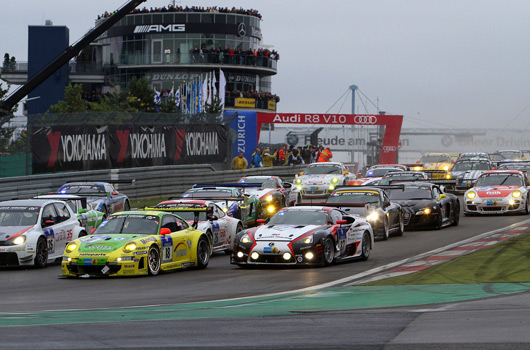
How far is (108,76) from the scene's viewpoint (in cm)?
8744

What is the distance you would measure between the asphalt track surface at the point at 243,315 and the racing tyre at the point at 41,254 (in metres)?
1.54

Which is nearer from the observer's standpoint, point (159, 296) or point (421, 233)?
point (159, 296)

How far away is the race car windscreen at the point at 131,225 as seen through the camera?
1684cm

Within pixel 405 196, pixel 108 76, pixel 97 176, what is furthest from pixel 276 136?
pixel 405 196

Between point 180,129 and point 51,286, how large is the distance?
24.4 metres

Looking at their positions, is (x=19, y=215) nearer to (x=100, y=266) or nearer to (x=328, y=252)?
(x=100, y=266)

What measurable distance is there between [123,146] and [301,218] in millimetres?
18410

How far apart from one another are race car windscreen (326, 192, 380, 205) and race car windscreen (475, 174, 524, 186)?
8197mm

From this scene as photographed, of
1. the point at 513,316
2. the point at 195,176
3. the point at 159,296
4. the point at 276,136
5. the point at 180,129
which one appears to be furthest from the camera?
the point at 276,136

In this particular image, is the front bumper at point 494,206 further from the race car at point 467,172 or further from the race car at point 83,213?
the race car at point 83,213

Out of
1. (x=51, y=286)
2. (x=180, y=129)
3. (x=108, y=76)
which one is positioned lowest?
(x=51, y=286)

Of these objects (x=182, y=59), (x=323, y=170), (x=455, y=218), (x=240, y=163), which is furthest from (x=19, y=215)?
(x=182, y=59)

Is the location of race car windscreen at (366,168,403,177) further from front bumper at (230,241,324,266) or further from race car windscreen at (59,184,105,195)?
front bumper at (230,241,324,266)

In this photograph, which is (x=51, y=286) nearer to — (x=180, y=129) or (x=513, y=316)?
(x=513, y=316)
